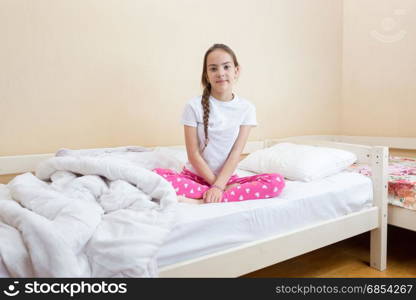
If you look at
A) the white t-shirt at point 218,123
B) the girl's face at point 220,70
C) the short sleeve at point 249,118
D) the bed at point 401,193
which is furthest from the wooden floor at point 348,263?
the girl's face at point 220,70

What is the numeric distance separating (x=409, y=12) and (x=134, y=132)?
1.88 m

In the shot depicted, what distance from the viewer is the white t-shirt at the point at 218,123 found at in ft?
4.62

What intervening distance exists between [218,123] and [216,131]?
0.12 ft

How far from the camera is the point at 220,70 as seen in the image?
4.57ft

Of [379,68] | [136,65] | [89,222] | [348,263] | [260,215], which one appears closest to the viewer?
[89,222]

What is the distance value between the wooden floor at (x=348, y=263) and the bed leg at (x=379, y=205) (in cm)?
6

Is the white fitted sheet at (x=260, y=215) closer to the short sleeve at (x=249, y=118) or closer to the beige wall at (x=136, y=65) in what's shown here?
the short sleeve at (x=249, y=118)

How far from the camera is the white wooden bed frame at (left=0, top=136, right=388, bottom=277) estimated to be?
1.06 meters

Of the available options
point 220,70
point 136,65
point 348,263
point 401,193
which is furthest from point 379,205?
point 136,65

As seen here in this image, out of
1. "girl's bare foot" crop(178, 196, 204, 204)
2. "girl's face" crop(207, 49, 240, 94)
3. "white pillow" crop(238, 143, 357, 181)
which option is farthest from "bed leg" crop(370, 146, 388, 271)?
"girl's bare foot" crop(178, 196, 204, 204)

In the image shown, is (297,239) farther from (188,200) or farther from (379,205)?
(379,205)

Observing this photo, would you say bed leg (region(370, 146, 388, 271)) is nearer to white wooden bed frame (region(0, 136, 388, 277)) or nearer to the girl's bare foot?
white wooden bed frame (region(0, 136, 388, 277))

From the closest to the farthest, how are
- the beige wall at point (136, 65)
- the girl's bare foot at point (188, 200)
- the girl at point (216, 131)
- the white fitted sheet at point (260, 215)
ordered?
the white fitted sheet at point (260, 215), the girl's bare foot at point (188, 200), the girl at point (216, 131), the beige wall at point (136, 65)

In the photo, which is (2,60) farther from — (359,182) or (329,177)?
(359,182)
